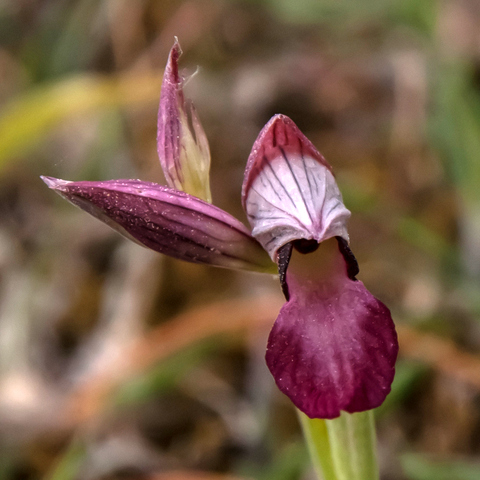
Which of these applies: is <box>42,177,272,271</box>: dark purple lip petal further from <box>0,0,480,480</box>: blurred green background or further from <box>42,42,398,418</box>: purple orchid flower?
<box>0,0,480,480</box>: blurred green background

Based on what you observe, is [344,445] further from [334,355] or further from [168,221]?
[168,221]

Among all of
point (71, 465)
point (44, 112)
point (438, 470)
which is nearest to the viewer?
point (438, 470)

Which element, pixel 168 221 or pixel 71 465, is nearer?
pixel 168 221

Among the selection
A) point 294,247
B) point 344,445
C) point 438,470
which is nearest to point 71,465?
point 438,470

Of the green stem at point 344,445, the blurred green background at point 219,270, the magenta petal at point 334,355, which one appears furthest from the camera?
the blurred green background at point 219,270

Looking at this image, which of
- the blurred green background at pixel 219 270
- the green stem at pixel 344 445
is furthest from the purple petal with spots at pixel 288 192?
the blurred green background at pixel 219 270

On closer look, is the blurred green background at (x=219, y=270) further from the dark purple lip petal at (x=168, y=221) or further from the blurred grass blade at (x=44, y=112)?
the dark purple lip petal at (x=168, y=221)
